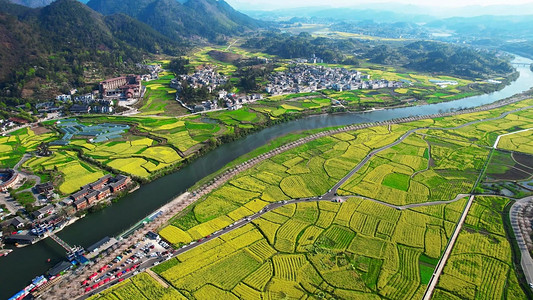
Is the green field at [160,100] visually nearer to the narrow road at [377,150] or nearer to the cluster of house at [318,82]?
the cluster of house at [318,82]

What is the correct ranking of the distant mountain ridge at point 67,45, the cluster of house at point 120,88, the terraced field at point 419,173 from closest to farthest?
the terraced field at point 419,173 < the distant mountain ridge at point 67,45 < the cluster of house at point 120,88

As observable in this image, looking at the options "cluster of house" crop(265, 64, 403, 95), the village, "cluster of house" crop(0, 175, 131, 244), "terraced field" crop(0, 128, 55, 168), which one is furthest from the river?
"cluster of house" crop(265, 64, 403, 95)

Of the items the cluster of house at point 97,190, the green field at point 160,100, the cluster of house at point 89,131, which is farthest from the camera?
the green field at point 160,100

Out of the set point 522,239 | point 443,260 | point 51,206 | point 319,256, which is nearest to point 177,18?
point 51,206

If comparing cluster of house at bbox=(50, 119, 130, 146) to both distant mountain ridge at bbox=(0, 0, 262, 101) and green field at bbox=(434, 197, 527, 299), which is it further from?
green field at bbox=(434, 197, 527, 299)

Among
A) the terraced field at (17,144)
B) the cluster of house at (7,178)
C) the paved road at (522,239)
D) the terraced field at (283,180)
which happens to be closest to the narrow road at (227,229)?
the terraced field at (283,180)

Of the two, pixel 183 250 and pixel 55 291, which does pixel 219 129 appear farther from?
pixel 55 291

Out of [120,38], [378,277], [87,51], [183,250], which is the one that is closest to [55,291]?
[183,250]
